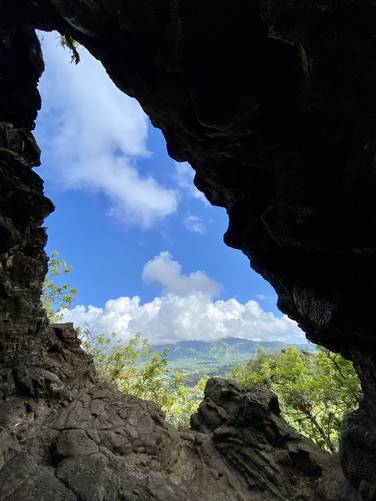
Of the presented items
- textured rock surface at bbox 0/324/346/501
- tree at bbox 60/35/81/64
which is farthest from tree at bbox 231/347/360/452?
tree at bbox 60/35/81/64

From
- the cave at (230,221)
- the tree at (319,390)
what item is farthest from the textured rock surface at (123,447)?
the tree at (319,390)

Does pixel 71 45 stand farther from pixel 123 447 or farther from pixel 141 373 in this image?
pixel 141 373

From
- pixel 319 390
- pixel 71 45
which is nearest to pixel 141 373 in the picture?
pixel 319 390

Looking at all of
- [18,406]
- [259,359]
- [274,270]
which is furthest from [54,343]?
[259,359]

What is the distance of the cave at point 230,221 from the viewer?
426 inches

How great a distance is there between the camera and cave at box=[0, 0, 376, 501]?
10.8m

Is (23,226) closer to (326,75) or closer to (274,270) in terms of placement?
(274,270)

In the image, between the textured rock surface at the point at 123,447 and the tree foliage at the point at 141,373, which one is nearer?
the textured rock surface at the point at 123,447

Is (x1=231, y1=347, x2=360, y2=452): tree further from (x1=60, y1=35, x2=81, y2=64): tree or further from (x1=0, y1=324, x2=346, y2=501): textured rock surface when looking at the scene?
(x1=60, y1=35, x2=81, y2=64): tree

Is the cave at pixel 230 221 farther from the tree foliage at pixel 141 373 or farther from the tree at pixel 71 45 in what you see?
the tree foliage at pixel 141 373

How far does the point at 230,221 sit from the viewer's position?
70.5 ft

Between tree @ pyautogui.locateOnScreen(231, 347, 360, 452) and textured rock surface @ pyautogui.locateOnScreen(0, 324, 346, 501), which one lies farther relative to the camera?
tree @ pyautogui.locateOnScreen(231, 347, 360, 452)

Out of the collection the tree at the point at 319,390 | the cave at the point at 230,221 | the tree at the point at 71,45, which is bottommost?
the tree at the point at 319,390

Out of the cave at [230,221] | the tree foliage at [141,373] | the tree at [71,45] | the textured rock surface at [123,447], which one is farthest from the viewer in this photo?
the tree foliage at [141,373]
